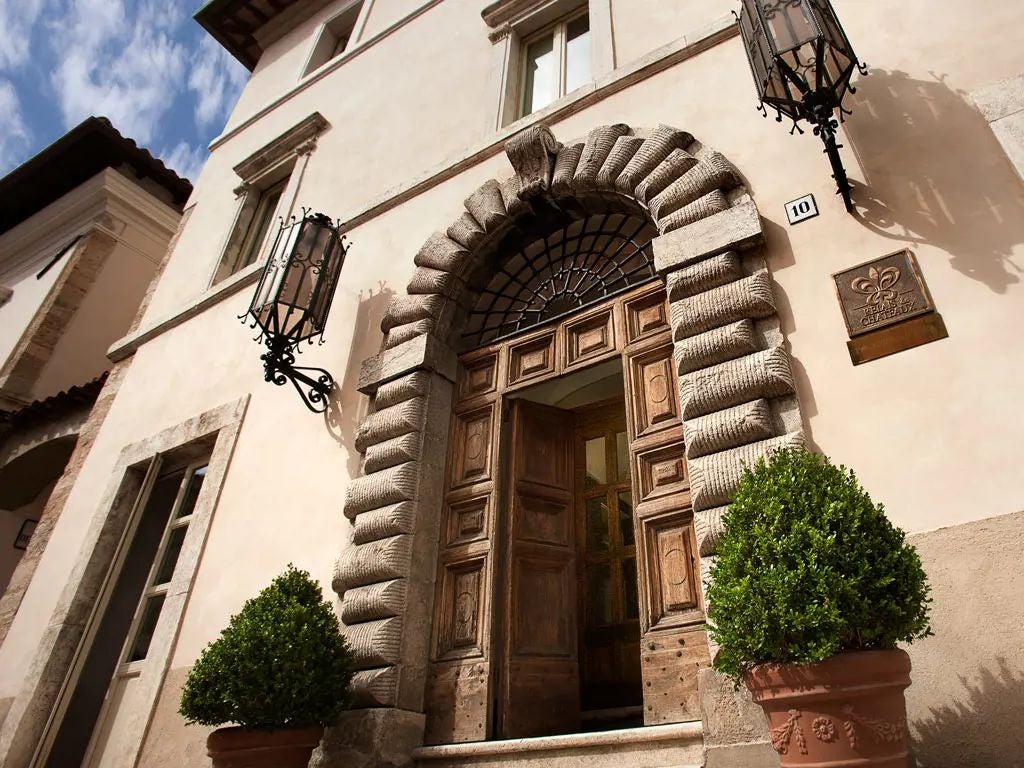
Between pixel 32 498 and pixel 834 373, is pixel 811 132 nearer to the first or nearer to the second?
pixel 834 373

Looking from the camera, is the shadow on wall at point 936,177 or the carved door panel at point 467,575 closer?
the shadow on wall at point 936,177

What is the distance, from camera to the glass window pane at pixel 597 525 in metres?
5.11

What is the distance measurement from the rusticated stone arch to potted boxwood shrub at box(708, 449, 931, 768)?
27.3 inches

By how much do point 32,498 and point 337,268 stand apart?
711cm

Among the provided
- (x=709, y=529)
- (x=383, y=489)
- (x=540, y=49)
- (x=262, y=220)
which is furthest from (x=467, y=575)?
(x=262, y=220)

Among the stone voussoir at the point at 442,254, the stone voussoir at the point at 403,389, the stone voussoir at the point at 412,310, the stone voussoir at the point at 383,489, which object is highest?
the stone voussoir at the point at 442,254

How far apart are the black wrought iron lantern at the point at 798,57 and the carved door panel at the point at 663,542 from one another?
1.24 metres

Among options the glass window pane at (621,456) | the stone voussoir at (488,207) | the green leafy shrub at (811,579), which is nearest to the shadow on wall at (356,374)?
the stone voussoir at (488,207)

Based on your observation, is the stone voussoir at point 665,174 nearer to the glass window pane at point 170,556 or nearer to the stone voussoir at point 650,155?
the stone voussoir at point 650,155

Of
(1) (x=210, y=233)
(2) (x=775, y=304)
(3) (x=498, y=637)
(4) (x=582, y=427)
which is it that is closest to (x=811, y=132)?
(2) (x=775, y=304)

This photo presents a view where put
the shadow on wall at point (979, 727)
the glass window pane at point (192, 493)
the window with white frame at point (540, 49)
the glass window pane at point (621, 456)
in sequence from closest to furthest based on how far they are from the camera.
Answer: the shadow on wall at point (979, 727) → the glass window pane at point (621, 456) → the glass window pane at point (192, 493) → the window with white frame at point (540, 49)

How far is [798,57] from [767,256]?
2.98 ft

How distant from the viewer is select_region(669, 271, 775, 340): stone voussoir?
3.37 metres

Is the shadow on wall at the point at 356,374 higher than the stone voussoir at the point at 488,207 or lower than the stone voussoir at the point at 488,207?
lower
